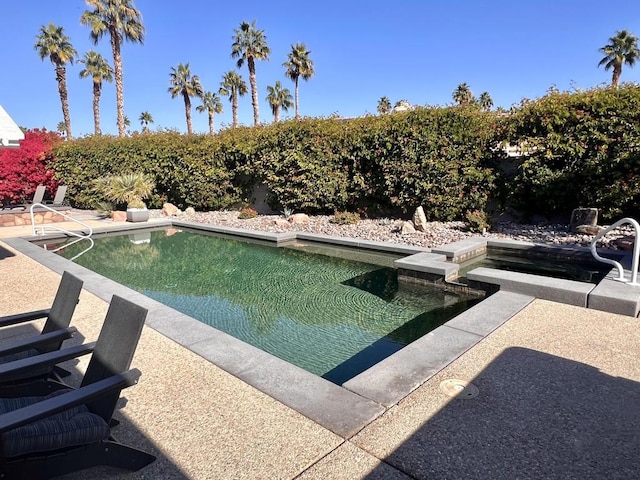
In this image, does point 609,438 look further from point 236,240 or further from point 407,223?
point 236,240

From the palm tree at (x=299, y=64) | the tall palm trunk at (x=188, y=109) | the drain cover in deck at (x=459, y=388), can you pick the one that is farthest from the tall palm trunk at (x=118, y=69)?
the drain cover in deck at (x=459, y=388)

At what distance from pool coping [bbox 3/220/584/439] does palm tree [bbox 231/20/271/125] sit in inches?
1231

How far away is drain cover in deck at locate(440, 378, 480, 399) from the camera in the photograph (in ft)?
9.13

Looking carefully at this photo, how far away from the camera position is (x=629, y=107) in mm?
8133

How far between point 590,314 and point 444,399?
8.69 feet

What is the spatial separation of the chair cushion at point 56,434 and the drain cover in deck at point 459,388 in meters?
2.18

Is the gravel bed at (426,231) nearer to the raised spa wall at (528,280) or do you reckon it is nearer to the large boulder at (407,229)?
the large boulder at (407,229)

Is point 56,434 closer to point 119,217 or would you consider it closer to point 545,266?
point 545,266

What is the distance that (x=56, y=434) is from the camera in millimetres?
1884

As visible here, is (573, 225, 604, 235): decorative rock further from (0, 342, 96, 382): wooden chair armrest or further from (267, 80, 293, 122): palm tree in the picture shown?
(267, 80, 293, 122): palm tree

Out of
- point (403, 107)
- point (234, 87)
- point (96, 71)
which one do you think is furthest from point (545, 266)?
point (234, 87)

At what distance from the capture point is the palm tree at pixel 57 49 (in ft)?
97.7

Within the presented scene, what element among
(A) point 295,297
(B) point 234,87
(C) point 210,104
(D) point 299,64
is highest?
(D) point 299,64

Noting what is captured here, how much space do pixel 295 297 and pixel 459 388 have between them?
137 inches
